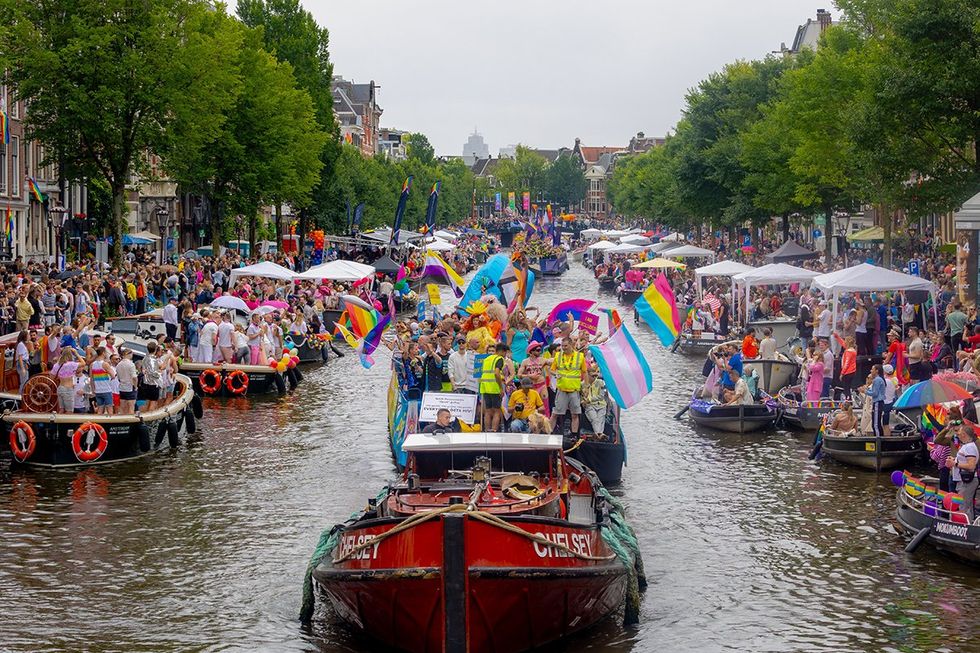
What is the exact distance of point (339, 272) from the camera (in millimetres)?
56312

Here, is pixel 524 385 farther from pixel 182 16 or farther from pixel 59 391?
pixel 182 16

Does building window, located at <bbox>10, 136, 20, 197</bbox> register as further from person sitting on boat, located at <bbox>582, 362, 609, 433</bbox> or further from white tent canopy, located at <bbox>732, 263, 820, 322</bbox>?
person sitting on boat, located at <bbox>582, 362, 609, 433</bbox>

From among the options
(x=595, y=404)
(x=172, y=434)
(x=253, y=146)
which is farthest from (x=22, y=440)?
(x=253, y=146)

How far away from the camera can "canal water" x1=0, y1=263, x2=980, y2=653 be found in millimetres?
17453

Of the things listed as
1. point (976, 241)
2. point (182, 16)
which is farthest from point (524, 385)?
point (182, 16)

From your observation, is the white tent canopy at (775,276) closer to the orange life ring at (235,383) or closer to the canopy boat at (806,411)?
the canopy boat at (806,411)

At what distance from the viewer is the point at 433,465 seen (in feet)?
60.6

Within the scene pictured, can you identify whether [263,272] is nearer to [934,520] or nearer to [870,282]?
[870,282]

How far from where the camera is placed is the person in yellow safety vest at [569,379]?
2492cm

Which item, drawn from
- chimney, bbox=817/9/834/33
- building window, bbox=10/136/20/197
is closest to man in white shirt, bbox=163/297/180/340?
building window, bbox=10/136/20/197

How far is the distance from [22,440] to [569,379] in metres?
10.2

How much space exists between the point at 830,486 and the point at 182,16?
38547mm

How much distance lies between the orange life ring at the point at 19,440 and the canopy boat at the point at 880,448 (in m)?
14.8

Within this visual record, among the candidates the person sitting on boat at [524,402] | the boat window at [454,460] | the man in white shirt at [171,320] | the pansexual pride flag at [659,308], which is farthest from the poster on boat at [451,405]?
the man in white shirt at [171,320]
